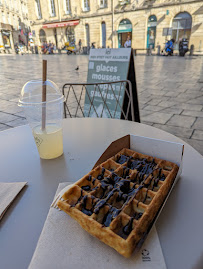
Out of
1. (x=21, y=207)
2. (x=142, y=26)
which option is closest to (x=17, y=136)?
(x=21, y=207)

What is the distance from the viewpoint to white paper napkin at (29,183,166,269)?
0.52m

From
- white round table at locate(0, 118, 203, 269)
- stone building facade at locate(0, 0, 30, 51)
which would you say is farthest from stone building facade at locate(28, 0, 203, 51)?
white round table at locate(0, 118, 203, 269)

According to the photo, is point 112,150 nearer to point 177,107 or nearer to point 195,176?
point 195,176

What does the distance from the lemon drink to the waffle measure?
29 cm

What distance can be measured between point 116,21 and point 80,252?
78.5 feet

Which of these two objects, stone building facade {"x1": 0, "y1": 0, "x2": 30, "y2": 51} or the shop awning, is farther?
stone building facade {"x1": 0, "y1": 0, "x2": 30, "y2": 51}

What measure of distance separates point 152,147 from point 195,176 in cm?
21

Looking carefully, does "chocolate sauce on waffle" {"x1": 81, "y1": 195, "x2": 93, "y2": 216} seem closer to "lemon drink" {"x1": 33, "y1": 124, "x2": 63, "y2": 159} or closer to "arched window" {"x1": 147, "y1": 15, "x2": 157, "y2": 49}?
"lemon drink" {"x1": 33, "y1": 124, "x2": 63, "y2": 159}

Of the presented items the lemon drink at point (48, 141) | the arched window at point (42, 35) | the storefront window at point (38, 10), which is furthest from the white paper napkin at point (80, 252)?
the storefront window at point (38, 10)

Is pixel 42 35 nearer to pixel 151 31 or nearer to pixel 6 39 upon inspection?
pixel 6 39

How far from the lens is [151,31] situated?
19.5 meters

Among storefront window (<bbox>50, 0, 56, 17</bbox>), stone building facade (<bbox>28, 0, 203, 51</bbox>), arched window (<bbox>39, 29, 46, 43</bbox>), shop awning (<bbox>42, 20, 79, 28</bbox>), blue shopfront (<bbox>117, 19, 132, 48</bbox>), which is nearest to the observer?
stone building facade (<bbox>28, 0, 203, 51</bbox>)

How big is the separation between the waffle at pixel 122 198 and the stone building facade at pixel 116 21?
1971cm

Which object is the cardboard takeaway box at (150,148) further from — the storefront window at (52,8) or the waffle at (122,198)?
the storefront window at (52,8)
